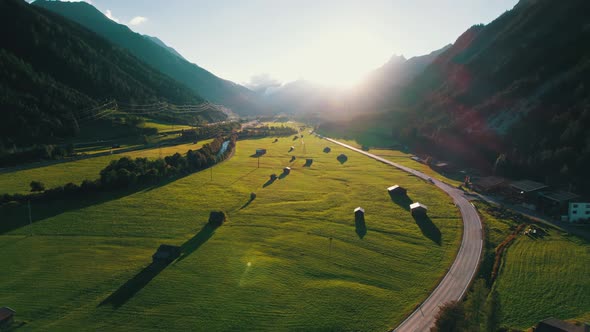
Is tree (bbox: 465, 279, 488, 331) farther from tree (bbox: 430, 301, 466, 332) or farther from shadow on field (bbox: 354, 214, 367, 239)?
shadow on field (bbox: 354, 214, 367, 239)

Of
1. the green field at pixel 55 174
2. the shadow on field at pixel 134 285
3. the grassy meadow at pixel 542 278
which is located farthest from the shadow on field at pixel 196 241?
the green field at pixel 55 174

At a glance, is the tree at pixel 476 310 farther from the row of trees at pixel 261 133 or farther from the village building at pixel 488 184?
the row of trees at pixel 261 133

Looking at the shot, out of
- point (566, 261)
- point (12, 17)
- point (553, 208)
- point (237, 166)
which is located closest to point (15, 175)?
point (237, 166)

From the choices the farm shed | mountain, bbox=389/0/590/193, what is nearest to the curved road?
the farm shed

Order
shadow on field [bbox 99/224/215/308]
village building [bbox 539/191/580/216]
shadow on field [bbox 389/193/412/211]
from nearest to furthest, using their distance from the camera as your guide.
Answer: shadow on field [bbox 99/224/215/308], village building [bbox 539/191/580/216], shadow on field [bbox 389/193/412/211]

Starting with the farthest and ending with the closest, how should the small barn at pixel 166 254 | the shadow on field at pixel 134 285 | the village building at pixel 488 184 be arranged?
1. the village building at pixel 488 184
2. the small barn at pixel 166 254
3. the shadow on field at pixel 134 285

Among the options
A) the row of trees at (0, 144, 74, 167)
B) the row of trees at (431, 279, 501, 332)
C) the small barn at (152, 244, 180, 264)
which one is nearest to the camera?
the row of trees at (431, 279, 501, 332)

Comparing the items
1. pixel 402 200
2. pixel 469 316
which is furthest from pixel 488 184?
pixel 469 316
